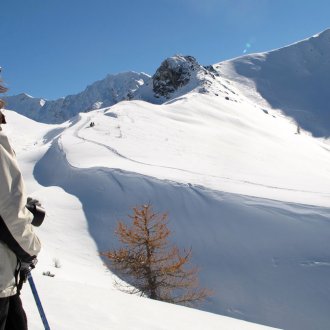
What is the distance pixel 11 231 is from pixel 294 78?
128m

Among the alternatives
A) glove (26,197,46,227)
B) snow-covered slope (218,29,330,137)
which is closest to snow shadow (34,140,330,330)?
glove (26,197,46,227)

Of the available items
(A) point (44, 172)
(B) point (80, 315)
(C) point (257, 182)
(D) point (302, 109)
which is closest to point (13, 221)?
(B) point (80, 315)

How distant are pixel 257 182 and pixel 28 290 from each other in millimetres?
13445

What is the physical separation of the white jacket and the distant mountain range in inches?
2523

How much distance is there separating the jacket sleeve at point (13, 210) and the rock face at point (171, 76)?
74609 mm

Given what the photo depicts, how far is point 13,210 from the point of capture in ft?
7.61

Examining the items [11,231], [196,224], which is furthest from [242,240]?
[11,231]

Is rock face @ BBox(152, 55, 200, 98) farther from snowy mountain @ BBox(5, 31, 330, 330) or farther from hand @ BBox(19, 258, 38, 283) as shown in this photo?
hand @ BBox(19, 258, 38, 283)

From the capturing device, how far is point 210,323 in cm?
546

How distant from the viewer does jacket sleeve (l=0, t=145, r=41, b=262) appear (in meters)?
2.30

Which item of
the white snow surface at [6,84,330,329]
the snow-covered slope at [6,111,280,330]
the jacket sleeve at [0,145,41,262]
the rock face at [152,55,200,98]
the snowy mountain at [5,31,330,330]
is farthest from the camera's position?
the rock face at [152,55,200,98]

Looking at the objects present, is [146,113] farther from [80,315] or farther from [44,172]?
[80,315]

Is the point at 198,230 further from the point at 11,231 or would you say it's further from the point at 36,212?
the point at 11,231

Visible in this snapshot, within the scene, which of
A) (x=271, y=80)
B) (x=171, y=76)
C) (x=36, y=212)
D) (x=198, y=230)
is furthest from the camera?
(x=271, y=80)
